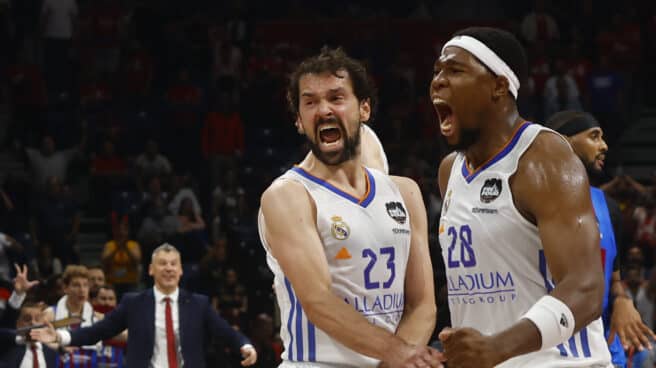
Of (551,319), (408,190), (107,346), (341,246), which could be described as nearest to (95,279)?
(107,346)

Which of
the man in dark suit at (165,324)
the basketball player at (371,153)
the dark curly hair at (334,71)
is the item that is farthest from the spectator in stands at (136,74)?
the dark curly hair at (334,71)

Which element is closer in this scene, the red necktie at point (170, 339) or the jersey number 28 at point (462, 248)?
the jersey number 28 at point (462, 248)

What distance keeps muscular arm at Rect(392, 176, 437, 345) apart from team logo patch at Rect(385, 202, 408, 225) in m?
0.11

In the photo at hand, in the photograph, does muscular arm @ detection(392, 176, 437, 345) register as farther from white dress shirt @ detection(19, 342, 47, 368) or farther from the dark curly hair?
white dress shirt @ detection(19, 342, 47, 368)

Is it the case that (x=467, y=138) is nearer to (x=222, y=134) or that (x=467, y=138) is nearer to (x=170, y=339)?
(x=170, y=339)

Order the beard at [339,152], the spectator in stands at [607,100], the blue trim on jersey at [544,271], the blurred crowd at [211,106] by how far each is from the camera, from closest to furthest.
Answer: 1. the blue trim on jersey at [544,271]
2. the beard at [339,152]
3. the blurred crowd at [211,106]
4. the spectator in stands at [607,100]

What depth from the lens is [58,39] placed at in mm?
16750

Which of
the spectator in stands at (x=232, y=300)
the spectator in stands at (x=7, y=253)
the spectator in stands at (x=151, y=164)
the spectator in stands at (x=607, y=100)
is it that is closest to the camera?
the spectator in stands at (x=7, y=253)

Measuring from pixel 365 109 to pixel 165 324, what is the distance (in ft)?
18.5

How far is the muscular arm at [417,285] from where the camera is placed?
463cm

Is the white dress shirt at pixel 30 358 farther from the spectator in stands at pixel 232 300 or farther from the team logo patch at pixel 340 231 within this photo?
the team logo patch at pixel 340 231

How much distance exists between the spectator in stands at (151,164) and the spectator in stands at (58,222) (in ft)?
3.20

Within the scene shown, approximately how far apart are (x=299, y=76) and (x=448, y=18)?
1471cm

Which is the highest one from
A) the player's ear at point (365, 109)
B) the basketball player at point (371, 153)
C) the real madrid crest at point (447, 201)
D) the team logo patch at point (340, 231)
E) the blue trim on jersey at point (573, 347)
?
the player's ear at point (365, 109)
